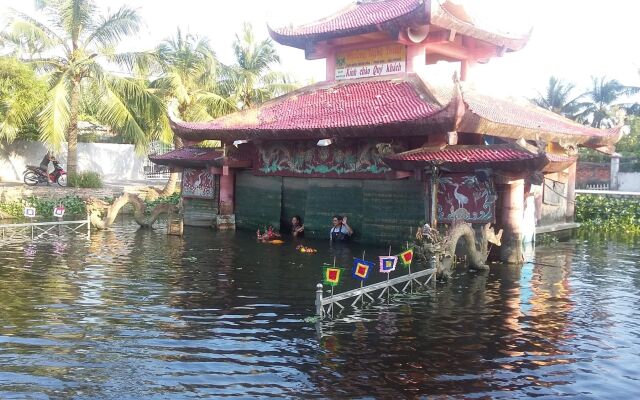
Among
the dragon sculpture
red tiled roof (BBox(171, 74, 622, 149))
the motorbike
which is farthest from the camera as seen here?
the motorbike

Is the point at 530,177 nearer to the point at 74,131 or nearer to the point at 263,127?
the point at 263,127

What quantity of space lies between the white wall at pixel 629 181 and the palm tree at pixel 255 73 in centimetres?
2327

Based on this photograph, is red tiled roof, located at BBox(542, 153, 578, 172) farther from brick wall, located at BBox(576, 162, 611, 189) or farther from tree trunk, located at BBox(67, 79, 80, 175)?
brick wall, located at BBox(576, 162, 611, 189)

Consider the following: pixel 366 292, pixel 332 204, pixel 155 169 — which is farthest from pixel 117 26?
pixel 366 292

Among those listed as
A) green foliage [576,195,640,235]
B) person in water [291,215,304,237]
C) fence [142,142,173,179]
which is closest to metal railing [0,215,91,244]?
person in water [291,215,304,237]

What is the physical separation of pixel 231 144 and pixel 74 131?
11728 millimetres

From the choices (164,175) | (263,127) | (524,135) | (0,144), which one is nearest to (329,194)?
(263,127)

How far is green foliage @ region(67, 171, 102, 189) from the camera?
32.4 m

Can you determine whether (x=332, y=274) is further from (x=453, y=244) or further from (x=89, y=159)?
(x=89, y=159)

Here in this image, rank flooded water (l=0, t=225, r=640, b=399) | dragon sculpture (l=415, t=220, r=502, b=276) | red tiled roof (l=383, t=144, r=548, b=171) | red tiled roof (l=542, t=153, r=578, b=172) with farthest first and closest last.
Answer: red tiled roof (l=542, t=153, r=578, b=172), red tiled roof (l=383, t=144, r=548, b=171), dragon sculpture (l=415, t=220, r=502, b=276), flooded water (l=0, t=225, r=640, b=399)

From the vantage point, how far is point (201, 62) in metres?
33.0

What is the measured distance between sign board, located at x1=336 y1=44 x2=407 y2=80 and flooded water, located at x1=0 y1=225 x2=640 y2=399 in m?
8.92

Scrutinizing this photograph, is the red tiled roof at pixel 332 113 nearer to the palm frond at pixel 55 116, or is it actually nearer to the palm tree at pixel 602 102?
the palm frond at pixel 55 116

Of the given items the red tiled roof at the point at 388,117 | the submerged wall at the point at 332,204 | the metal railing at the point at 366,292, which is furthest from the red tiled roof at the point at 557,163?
the metal railing at the point at 366,292
